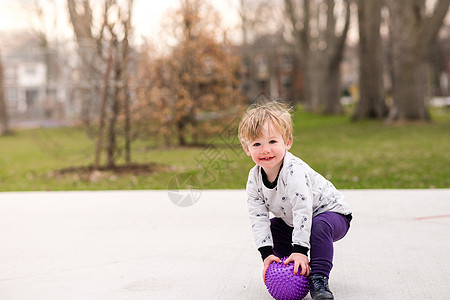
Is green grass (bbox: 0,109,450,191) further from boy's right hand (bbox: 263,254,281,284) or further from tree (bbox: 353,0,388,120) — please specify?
tree (bbox: 353,0,388,120)

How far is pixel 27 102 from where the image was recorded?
2620cm

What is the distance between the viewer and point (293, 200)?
3188 millimetres

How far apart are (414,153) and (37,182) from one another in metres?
6.81

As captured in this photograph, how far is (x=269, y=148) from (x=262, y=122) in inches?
5.6

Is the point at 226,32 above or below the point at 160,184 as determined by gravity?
above

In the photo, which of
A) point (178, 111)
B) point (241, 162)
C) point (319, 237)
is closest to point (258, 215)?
point (319, 237)

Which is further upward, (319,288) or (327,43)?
(327,43)

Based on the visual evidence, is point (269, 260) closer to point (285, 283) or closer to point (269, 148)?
point (285, 283)

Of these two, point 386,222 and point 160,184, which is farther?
point 160,184

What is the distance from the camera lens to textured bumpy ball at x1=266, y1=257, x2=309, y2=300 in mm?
3166

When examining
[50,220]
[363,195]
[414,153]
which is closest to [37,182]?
[50,220]

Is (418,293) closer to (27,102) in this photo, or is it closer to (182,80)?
(182,80)

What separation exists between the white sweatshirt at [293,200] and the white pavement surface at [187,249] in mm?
414

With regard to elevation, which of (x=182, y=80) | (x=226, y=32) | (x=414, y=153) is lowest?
(x=414, y=153)
